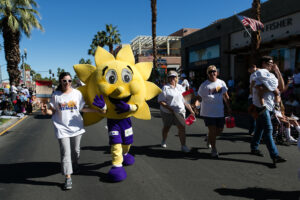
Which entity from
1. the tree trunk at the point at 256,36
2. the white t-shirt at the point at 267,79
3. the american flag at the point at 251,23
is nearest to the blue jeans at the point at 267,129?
the white t-shirt at the point at 267,79

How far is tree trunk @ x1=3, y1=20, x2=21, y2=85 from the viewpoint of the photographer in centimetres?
1680

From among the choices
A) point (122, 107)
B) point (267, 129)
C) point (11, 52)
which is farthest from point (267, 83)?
point (11, 52)

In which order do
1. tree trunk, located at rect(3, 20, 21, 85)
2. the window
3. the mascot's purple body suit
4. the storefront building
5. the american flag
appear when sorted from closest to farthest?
the mascot's purple body suit, the american flag, the storefront building, tree trunk, located at rect(3, 20, 21, 85), the window

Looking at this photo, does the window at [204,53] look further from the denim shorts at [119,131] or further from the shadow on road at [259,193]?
the shadow on road at [259,193]

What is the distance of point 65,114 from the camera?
3.62 m

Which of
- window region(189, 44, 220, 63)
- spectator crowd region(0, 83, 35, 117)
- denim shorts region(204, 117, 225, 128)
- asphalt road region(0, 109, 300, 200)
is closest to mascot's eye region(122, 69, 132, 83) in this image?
asphalt road region(0, 109, 300, 200)

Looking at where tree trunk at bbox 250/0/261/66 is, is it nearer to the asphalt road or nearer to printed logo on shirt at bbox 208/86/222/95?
the asphalt road

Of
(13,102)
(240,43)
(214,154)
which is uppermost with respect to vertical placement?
(240,43)

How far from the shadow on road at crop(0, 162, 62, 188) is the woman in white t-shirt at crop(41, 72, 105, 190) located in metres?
0.47

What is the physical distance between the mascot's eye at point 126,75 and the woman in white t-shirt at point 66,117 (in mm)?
781

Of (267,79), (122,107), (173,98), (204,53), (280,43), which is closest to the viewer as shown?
(122,107)

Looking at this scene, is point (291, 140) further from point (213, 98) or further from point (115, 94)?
point (115, 94)

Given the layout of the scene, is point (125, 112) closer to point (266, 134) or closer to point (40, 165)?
point (40, 165)

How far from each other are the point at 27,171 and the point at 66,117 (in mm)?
1644
